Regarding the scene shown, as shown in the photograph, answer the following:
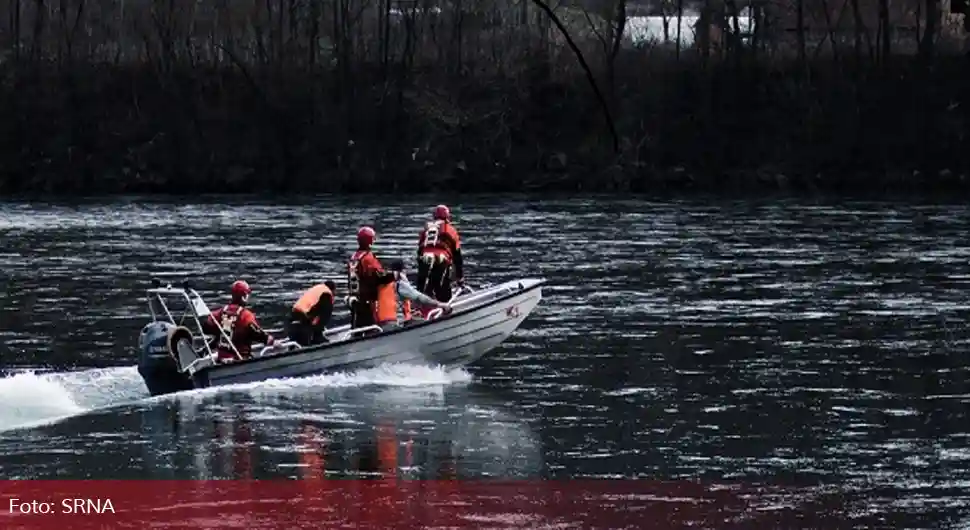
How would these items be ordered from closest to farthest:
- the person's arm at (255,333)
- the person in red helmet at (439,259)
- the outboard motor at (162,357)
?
the outboard motor at (162,357) → the person's arm at (255,333) → the person in red helmet at (439,259)

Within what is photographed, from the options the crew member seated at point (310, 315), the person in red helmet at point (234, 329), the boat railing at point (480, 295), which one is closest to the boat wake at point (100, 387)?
the person in red helmet at point (234, 329)

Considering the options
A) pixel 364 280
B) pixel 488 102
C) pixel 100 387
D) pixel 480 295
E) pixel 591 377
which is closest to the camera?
pixel 100 387

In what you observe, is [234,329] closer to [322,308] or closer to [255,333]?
[255,333]

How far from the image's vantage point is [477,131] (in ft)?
243

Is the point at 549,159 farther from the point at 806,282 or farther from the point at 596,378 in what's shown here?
the point at 596,378

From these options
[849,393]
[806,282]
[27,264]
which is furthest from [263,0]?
[849,393]

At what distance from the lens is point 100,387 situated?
82.4 feet

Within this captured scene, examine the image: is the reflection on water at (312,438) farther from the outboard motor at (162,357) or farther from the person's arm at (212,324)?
the person's arm at (212,324)

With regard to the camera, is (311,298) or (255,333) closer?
(255,333)

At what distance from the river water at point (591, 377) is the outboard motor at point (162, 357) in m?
0.26

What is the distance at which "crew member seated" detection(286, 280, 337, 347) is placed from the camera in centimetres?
2534

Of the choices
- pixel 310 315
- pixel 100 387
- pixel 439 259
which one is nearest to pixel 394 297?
pixel 439 259

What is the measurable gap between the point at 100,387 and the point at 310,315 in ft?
8.64

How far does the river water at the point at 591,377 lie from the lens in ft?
67.5
